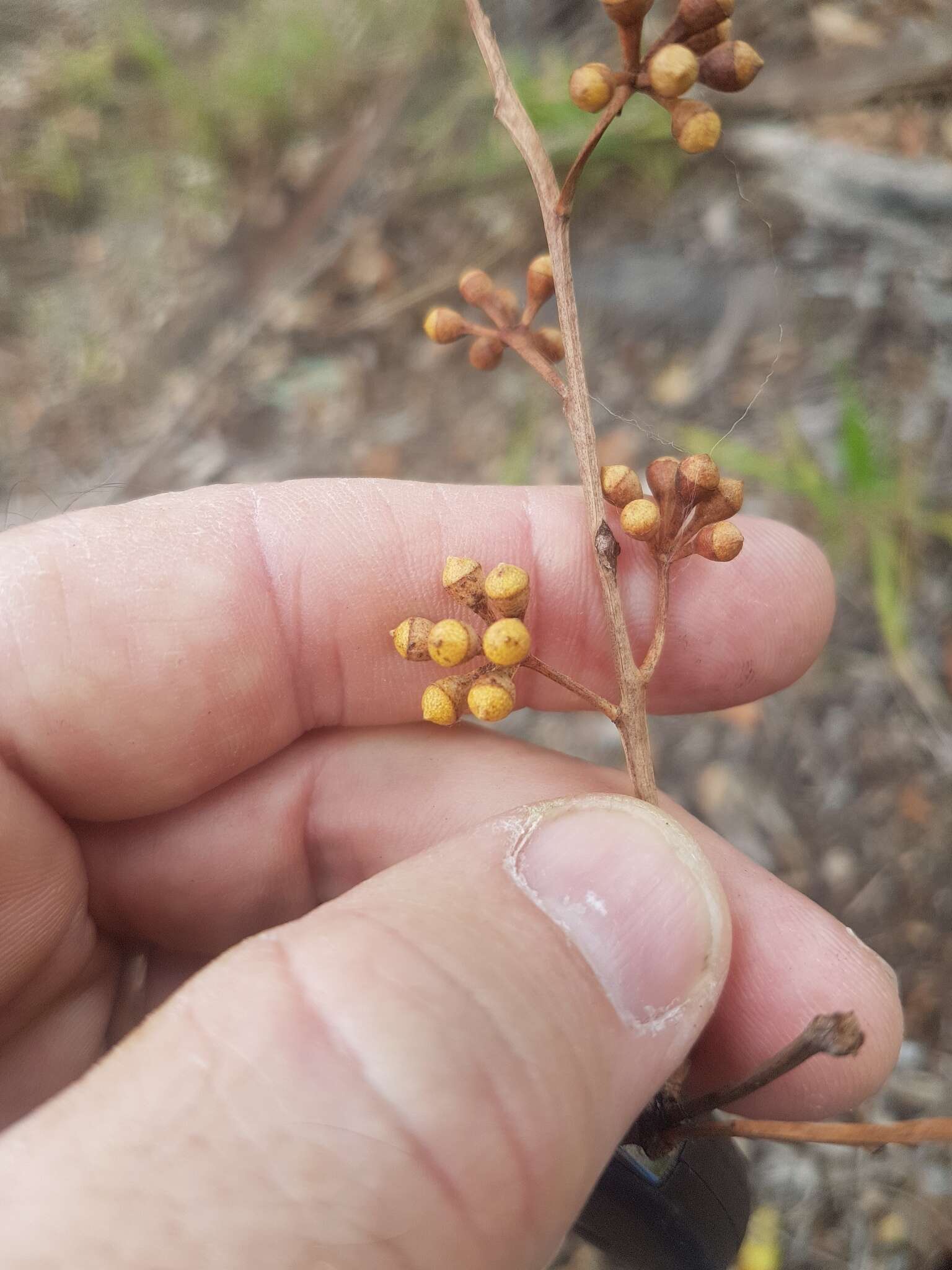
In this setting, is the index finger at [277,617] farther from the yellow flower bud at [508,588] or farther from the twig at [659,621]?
the yellow flower bud at [508,588]

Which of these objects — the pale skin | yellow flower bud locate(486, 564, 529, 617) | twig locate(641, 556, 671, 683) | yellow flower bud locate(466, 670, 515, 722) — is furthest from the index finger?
yellow flower bud locate(466, 670, 515, 722)

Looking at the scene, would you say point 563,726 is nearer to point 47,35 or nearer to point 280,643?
point 280,643

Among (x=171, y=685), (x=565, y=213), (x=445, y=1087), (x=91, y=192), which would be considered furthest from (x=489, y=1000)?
(x=91, y=192)

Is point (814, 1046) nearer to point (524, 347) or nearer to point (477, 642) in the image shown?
point (477, 642)

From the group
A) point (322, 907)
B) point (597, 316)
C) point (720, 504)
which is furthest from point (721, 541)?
point (597, 316)

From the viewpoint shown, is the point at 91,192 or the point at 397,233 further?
the point at 91,192

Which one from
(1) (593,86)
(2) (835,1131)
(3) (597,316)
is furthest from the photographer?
(3) (597,316)

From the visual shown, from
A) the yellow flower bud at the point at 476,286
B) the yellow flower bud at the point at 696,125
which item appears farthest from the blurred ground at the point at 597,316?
the yellow flower bud at the point at 696,125
